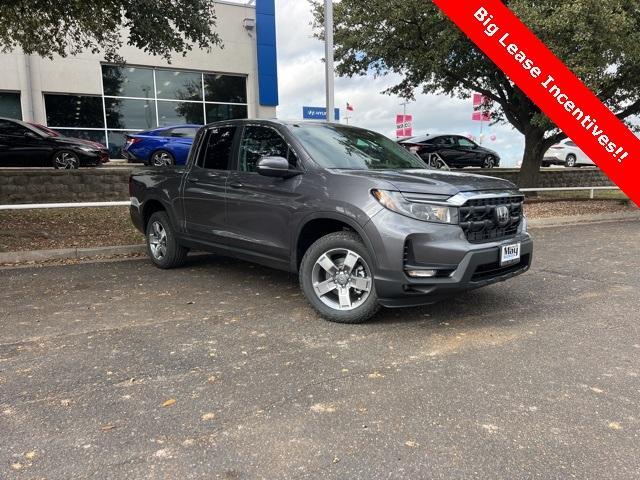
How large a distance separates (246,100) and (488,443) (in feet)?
76.3

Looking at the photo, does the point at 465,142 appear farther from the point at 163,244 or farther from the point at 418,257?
the point at 418,257

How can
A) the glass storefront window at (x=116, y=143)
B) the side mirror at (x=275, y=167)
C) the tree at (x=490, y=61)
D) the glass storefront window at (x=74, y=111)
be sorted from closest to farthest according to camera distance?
the side mirror at (x=275, y=167) → the tree at (x=490, y=61) → the glass storefront window at (x=74, y=111) → the glass storefront window at (x=116, y=143)

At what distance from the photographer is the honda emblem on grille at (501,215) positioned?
4.41 metres

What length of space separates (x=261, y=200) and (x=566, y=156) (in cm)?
2679

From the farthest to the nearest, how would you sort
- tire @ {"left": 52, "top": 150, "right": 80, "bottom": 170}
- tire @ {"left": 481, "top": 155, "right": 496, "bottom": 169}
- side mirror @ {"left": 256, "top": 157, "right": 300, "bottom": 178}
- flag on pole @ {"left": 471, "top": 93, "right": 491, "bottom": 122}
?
1. tire @ {"left": 481, "top": 155, "right": 496, "bottom": 169}
2. flag on pole @ {"left": 471, "top": 93, "right": 491, "bottom": 122}
3. tire @ {"left": 52, "top": 150, "right": 80, "bottom": 170}
4. side mirror @ {"left": 256, "top": 157, "right": 300, "bottom": 178}

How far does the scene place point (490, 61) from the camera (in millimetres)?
14062

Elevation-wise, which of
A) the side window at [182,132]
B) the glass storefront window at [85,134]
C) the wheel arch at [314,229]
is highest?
the glass storefront window at [85,134]

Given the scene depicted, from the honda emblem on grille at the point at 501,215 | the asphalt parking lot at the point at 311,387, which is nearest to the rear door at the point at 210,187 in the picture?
the asphalt parking lot at the point at 311,387

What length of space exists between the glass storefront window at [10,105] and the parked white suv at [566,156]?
991 inches

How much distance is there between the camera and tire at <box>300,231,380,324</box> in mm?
4371

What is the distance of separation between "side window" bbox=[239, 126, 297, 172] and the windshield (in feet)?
0.63

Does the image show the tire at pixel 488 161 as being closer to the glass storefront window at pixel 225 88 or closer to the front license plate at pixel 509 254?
the glass storefront window at pixel 225 88

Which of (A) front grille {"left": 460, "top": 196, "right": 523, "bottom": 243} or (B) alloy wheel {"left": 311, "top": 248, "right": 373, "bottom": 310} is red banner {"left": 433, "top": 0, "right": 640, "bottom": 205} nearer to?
(A) front grille {"left": 460, "top": 196, "right": 523, "bottom": 243}

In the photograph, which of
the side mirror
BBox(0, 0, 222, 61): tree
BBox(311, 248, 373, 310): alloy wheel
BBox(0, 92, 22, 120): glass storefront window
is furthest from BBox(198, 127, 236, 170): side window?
BBox(0, 92, 22, 120): glass storefront window
